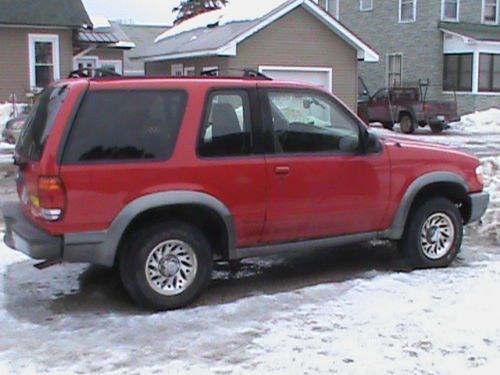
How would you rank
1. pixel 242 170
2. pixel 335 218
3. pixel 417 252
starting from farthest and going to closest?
pixel 417 252 < pixel 335 218 < pixel 242 170

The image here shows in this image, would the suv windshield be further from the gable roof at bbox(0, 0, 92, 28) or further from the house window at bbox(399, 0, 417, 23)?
the house window at bbox(399, 0, 417, 23)

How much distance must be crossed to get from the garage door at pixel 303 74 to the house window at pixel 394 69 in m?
9.02

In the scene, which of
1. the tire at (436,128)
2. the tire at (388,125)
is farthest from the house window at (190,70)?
the tire at (436,128)

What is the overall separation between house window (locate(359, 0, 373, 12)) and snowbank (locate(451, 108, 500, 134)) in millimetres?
8289

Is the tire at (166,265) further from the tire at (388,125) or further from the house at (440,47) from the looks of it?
the house at (440,47)

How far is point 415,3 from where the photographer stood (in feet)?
108

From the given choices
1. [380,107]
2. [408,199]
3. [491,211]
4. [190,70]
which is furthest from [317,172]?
[380,107]

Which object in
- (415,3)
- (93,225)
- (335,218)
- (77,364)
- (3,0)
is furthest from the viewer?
(415,3)

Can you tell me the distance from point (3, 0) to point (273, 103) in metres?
20.0

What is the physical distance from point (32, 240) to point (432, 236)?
386 cm

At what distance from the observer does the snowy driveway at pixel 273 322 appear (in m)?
4.84

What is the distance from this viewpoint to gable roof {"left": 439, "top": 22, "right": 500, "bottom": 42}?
30812mm

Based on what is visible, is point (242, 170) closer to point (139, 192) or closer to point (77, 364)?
point (139, 192)

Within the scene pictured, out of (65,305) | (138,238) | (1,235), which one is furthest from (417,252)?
(1,235)
